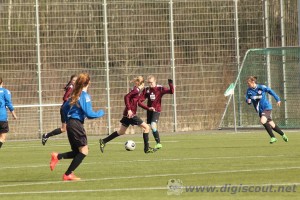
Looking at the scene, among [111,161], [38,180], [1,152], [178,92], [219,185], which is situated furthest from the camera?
[178,92]

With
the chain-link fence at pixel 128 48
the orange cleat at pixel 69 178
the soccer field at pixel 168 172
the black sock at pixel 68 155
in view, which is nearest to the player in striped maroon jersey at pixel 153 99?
the soccer field at pixel 168 172

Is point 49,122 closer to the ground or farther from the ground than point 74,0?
closer to the ground

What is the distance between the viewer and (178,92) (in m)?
37.6

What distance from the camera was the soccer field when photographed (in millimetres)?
14500

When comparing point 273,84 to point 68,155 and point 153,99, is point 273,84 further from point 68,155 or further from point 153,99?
point 68,155

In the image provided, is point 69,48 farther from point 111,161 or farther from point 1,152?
point 111,161

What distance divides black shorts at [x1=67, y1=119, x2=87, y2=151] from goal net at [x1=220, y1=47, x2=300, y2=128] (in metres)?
20.1

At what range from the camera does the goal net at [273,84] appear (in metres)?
37.4

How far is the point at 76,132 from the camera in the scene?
56.1ft

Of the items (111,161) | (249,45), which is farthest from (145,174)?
(249,45)

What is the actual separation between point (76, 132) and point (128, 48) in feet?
65.2

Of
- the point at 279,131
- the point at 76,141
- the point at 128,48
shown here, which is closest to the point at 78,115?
the point at 76,141

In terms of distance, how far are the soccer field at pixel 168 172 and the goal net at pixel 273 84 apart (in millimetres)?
8542

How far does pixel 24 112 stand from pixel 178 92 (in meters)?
5.92
